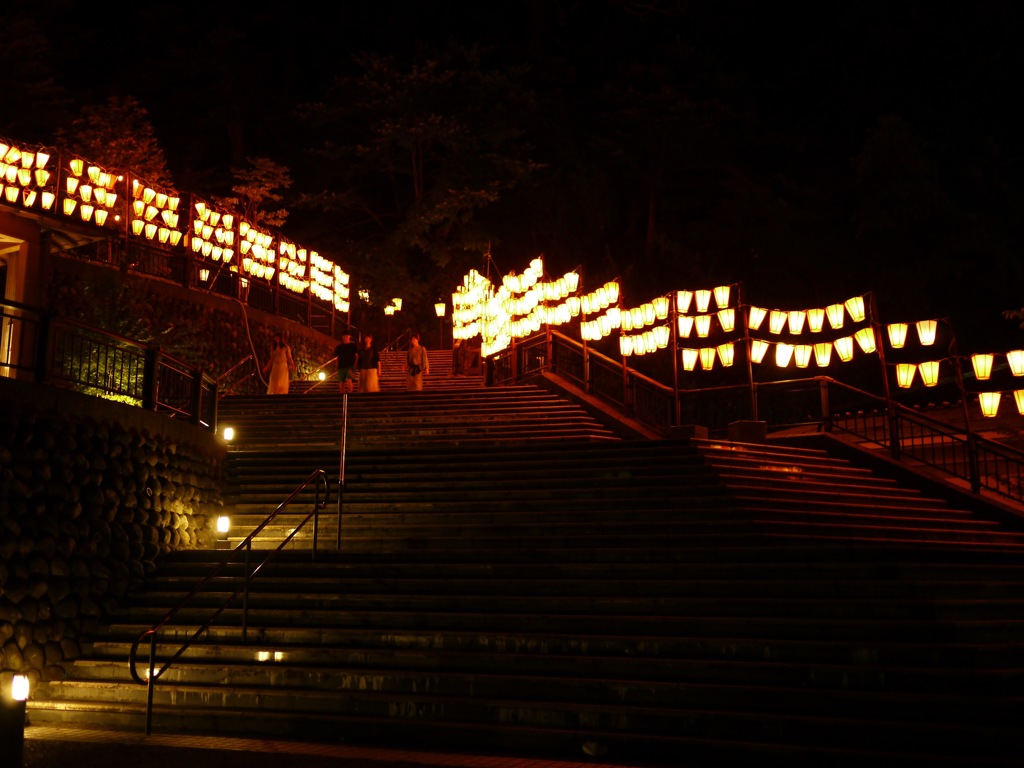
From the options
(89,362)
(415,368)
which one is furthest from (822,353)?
(89,362)

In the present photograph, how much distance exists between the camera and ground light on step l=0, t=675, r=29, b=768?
7.61m

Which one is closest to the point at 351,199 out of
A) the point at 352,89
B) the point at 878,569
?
the point at 352,89

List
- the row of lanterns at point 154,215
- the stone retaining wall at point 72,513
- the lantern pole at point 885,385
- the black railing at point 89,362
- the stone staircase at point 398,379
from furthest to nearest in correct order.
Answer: the stone staircase at point 398,379 → the row of lanterns at point 154,215 → the lantern pole at point 885,385 → the black railing at point 89,362 → the stone retaining wall at point 72,513

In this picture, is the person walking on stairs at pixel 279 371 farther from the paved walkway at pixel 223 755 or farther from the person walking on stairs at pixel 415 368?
the paved walkway at pixel 223 755

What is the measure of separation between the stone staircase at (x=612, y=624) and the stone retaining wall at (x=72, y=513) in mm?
457

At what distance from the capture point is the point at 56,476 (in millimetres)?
12047

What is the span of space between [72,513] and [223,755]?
4753 millimetres

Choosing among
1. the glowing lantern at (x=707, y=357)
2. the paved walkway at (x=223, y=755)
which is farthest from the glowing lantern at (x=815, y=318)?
the paved walkway at (x=223, y=755)

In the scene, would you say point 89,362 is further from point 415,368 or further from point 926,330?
point 926,330

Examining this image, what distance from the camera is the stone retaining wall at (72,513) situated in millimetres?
11148

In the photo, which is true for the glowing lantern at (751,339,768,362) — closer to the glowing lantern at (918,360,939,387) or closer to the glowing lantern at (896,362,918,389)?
the glowing lantern at (896,362,918,389)

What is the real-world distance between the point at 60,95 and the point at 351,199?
9.59m

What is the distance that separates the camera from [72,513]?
12.2 metres

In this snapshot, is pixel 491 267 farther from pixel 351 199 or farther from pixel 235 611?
pixel 235 611
